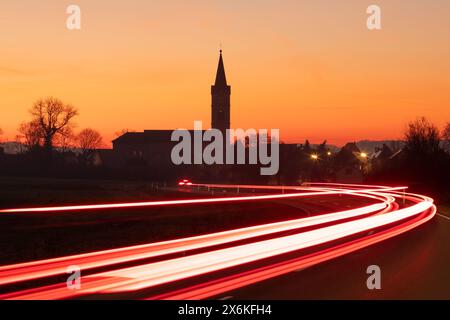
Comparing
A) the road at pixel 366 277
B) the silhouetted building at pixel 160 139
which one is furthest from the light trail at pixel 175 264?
the silhouetted building at pixel 160 139

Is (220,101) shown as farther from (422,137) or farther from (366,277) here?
(366,277)

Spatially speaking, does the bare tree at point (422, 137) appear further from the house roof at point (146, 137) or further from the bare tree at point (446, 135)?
the house roof at point (146, 137)

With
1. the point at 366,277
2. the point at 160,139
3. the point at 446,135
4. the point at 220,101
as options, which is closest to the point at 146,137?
the point at 160,139

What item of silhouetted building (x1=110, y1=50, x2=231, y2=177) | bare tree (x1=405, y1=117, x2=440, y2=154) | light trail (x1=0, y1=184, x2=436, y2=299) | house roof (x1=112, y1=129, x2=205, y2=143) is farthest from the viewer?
house roof (x1=112, y1=129, x2=205, y2=143)

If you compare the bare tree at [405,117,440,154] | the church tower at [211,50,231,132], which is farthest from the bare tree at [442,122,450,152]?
the church tower at [211,50,231,132]

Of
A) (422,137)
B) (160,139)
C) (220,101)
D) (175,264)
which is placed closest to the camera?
(175,264)

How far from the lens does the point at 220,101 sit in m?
186

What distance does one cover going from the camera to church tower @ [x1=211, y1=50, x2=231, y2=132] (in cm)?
18488

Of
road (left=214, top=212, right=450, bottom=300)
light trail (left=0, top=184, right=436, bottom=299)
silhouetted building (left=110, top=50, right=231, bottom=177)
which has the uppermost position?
silhouetted building (left=110, top=50, right=231, bottom=177)

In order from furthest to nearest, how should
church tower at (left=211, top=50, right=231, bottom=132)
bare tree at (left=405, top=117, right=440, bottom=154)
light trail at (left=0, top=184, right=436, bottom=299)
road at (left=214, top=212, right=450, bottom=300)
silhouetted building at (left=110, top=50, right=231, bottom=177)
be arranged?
silhouetted building at (left=110, top=50, right=231, bottom=177) < church tower at (left=211, top=50, right=231, bottom=132) < bare tree at (left=405, top=117, right=440, bottom=154) < road at (left=214, top=212, right=450, bottom=300) < light trail at (left=0, top=184, right=436, bottom=299)

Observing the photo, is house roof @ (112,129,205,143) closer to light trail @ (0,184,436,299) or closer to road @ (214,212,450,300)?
light trail @ (0,184,436,299)

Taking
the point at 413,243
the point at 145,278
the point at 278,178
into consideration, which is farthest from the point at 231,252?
the point at 278,178

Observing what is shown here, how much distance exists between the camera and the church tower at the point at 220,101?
18488 centimetres

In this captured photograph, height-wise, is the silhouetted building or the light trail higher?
the silhouetted building
